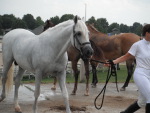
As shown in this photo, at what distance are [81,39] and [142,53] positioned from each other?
3.62 feet

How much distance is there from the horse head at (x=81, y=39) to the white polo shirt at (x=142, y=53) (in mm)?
779

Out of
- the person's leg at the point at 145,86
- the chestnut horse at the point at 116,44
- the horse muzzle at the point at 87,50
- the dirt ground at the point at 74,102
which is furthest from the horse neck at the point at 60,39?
the chestnut horse at the point at 116,44

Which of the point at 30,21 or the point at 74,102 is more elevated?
the point at 30,21

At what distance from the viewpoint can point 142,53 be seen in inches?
191

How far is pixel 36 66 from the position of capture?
5629 mm

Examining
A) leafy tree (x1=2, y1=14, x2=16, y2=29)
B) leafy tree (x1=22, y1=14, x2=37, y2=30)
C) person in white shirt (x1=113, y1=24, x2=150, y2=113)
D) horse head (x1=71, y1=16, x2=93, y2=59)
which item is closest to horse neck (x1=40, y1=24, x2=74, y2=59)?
horse head (x1=71, y1=16, x2=93, y2=59)

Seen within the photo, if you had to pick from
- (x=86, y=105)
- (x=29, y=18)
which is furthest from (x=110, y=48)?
(x=29, y=18)

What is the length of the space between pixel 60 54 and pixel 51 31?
0.59m

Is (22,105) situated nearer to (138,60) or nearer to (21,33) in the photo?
(21,33)

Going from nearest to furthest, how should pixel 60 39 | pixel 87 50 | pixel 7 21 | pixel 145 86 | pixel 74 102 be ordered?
pixel 145 86
pixel 87 50
pixel 60 39
pixel 74 102
pixel 7 21

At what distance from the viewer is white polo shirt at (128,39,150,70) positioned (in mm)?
4836

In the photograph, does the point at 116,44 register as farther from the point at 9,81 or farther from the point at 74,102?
the point at 9,81

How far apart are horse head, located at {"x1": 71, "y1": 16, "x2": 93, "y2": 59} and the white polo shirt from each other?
0.78 m

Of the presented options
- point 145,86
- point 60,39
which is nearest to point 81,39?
point 60,39
